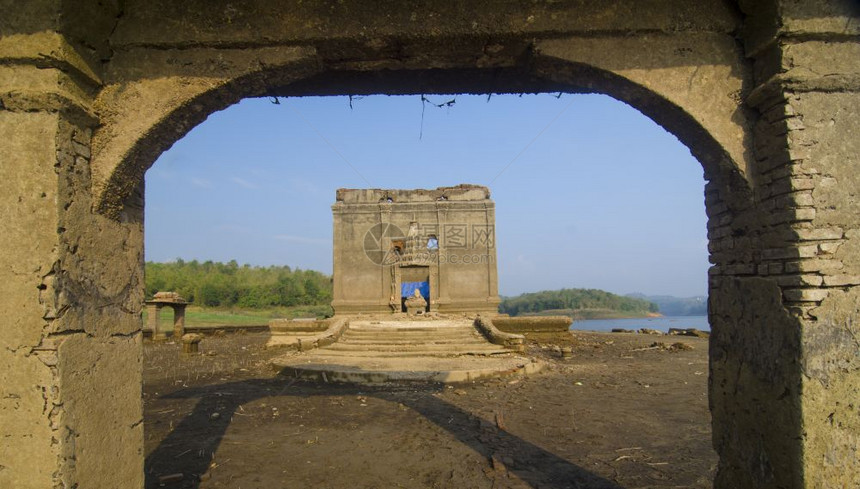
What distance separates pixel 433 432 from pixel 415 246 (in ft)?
55.4

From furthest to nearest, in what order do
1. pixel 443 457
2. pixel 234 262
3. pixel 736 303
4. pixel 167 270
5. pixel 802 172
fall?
pixel 234 262
pixel 167 270
pixel 443 457
pixel 736 303
pixel 802 172

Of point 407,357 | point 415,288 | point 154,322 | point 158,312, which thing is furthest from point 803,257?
point 415,288

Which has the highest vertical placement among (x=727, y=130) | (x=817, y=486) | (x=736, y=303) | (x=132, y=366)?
(x=727, y=130)

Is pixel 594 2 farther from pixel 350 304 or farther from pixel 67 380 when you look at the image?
pixel 350 304

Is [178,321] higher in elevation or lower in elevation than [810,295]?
lower

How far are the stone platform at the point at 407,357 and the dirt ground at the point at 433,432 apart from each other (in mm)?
417

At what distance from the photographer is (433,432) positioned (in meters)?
6.49

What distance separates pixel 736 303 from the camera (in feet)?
11.4

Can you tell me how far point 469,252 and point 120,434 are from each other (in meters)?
20.3

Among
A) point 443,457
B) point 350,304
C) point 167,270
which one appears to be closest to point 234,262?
point 167,270

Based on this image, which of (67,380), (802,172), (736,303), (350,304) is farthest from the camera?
(350,304)

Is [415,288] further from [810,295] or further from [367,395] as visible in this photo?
[810,295]

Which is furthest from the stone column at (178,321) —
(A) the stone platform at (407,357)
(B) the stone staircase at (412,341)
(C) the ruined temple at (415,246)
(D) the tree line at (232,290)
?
(D) the tree line at (232,290)

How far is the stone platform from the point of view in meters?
9.95
